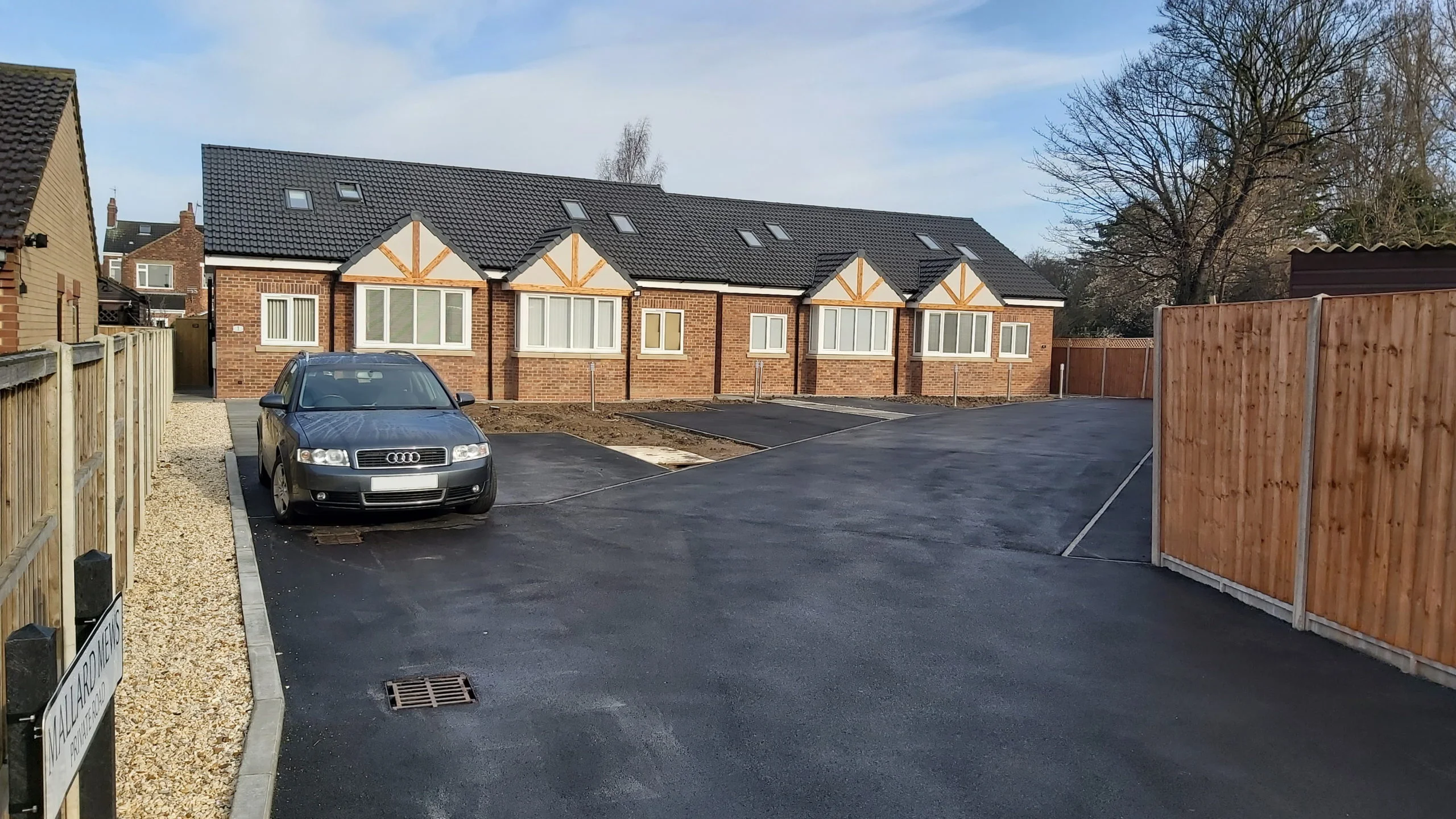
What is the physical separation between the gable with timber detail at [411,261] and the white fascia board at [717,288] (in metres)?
5.02

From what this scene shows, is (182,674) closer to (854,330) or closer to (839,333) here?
(839,333)

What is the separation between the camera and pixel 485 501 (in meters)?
10.4

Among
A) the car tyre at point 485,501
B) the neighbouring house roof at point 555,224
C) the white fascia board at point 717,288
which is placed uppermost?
the neighbouring house roof at point 555,224

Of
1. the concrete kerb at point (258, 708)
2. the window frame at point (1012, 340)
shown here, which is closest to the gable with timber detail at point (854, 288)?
the window frame at point (1012, 340)

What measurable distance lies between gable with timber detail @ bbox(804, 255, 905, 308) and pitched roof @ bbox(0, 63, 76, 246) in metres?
18.7

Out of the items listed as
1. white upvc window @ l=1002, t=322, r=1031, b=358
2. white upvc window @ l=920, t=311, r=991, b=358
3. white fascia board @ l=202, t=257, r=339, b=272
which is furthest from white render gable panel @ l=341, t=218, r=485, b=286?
white upvc window @ l=1002, t=322, r=1031, b=358

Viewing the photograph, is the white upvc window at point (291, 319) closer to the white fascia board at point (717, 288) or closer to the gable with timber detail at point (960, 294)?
the white fascia board at point (717, 288)

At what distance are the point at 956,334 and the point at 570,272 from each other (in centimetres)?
1279

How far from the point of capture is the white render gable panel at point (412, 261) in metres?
24.2

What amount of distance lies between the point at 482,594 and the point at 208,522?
12.2ft

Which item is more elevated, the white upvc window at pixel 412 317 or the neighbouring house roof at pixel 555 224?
the neighbouring house roof at pixel 555 224

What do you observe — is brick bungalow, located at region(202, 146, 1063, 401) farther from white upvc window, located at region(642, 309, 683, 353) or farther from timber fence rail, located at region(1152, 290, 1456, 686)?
timber fence rail, located at region(1152, 290, 1456, 686)

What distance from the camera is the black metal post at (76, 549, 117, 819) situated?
2727 mm

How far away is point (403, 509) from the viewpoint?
32.5ft
